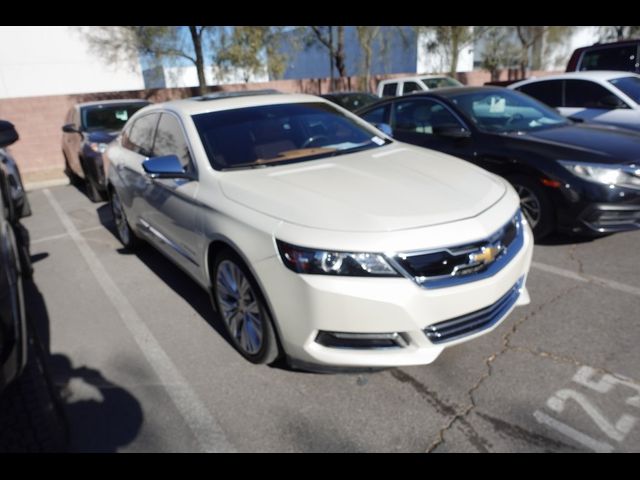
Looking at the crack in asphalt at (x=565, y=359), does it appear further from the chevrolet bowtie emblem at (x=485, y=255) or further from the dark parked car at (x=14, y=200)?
the dark parked car at (x=14, y=200)

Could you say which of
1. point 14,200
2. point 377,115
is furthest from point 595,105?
point 14,200

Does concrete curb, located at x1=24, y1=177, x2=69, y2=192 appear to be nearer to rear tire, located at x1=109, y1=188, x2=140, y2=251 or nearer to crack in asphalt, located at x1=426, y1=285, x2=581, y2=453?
rear tire, located at x1=109, y1=188, x2=140, y2=251

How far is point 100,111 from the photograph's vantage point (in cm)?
795

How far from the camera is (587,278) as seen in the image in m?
3.74

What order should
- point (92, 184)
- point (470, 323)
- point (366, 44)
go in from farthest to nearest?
1. point (366, 44)
2. point (92, 184)
3. point (470, 323)

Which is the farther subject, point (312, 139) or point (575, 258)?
point (575, 258)

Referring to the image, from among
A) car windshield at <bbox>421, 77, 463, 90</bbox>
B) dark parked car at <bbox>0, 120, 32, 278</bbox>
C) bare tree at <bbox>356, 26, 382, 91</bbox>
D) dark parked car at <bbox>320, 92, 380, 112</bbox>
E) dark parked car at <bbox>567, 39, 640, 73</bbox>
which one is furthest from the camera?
bare tree at <bbox>356, 26, 382, 91</bbox>

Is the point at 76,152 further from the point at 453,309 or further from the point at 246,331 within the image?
the point at 453,309

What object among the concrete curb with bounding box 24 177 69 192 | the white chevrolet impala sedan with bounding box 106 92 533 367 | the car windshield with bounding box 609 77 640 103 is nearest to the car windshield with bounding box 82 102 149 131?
the concrete curb with bounding box 24 177 69 192

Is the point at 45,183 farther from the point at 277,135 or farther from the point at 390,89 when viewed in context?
the point at 390,89

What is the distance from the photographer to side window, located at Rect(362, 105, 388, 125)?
594 cm

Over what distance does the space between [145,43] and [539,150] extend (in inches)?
620

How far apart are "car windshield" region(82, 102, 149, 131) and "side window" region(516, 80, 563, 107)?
671cm
